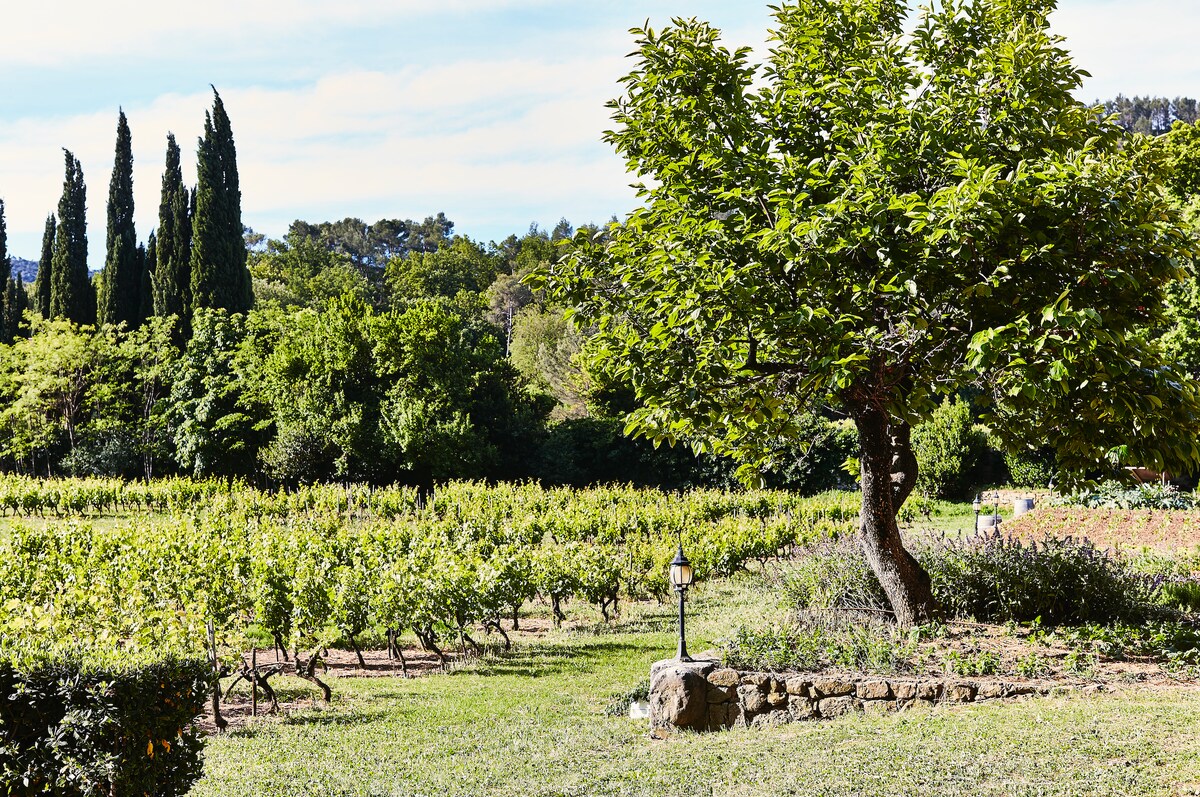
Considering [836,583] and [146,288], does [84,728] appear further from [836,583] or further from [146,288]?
[146,288]

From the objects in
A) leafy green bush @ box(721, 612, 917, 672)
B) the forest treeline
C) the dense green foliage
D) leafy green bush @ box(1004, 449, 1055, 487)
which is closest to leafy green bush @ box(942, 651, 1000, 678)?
leafy green bush @ box(721, 612, 917, 672)

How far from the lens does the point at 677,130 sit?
7.52 metres

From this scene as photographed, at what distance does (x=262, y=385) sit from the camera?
27.7m

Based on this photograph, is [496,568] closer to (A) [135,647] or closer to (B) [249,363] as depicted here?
(A) [135,647]

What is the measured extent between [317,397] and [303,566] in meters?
17.4

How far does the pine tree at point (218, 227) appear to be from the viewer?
1282 inches

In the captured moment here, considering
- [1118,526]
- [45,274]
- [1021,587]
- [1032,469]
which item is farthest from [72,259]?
[1021,587]

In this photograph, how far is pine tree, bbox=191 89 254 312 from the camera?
1282 inches

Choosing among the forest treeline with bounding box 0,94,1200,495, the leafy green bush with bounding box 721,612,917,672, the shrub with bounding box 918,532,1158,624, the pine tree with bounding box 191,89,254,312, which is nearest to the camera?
the leafy green bush with bounding box 721,612,917,672

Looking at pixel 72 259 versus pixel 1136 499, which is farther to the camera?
pixel 72 259

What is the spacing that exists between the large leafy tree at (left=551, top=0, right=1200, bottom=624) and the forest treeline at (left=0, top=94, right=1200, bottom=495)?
14.8 m

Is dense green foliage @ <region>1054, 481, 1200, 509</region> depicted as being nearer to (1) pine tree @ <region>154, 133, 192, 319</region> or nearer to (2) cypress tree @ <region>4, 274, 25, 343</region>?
(1) pine tree @ <region>154, 133, 192, 319</region>

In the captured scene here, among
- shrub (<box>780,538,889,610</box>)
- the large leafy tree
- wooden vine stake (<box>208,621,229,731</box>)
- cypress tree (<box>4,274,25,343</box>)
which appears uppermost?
cypress tree (<box>4,274,25,343</box>)

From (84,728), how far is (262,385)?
24089 mm
